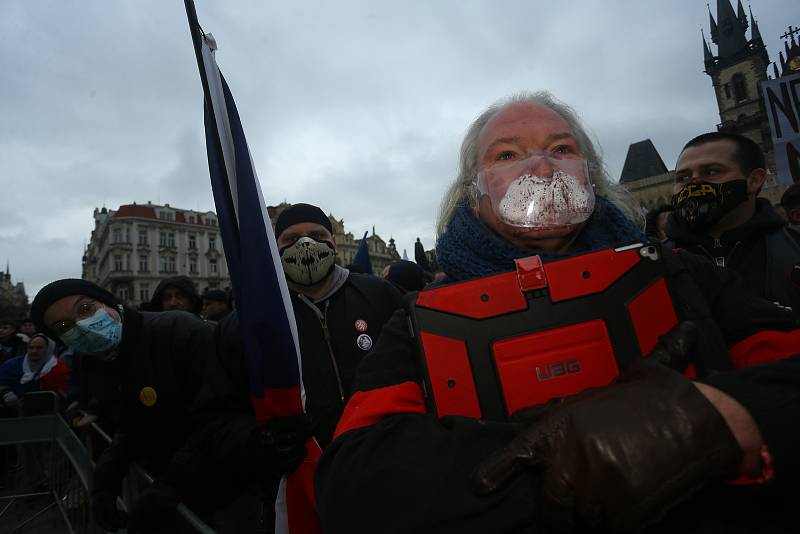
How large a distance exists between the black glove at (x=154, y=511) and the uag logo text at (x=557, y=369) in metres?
1.84

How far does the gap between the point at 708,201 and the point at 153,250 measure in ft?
208

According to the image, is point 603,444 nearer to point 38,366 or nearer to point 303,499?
point 303,499

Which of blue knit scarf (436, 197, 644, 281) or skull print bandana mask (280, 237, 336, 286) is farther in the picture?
skull print bandana mask (280, 237, 336, 286)

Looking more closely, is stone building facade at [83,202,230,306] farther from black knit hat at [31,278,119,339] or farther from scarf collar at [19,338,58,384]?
black knit hat at [31,278,119,339]

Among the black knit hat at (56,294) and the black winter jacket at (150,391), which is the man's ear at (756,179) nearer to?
the black winter jacket at (150,391)

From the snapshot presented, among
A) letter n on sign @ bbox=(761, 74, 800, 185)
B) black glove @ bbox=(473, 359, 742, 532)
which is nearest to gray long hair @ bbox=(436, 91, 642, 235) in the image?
black glove @ bbox=(473, 359, 742, 532)

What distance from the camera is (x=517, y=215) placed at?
1.33 metres

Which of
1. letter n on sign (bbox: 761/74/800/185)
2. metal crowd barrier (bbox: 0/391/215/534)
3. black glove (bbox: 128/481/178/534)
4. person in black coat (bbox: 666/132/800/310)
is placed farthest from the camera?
letter n on sign (bbox: 761/74/800/185)

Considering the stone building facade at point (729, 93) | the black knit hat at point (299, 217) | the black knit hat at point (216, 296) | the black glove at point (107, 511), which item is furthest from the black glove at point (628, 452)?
the stone building facade at point (729, 93)

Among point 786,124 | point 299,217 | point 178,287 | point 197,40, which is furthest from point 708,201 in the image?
point 178,287

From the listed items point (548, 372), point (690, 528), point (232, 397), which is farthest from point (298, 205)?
point (690, 528)

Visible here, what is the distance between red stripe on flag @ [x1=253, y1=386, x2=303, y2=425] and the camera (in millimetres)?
1796

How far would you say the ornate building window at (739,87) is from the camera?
4862 cm

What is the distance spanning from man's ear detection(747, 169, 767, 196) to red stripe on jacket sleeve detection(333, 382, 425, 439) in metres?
2.65
